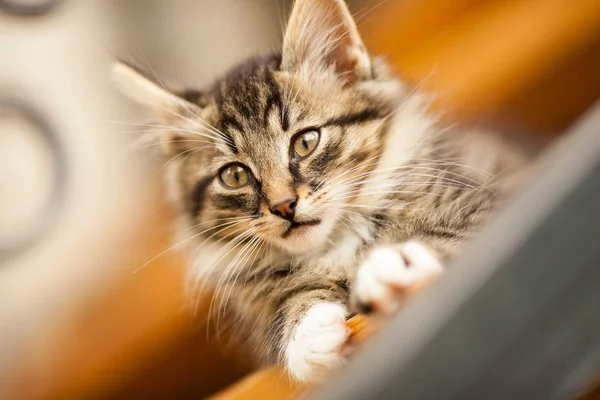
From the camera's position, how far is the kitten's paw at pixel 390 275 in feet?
1.43

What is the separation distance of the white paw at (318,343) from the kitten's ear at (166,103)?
28cm

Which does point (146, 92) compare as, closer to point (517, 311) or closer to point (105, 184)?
point (105, 184)

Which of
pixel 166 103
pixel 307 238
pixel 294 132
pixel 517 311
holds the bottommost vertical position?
pixel 517 311

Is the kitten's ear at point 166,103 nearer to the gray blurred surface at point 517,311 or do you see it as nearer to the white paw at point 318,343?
the white paw at point 318,343

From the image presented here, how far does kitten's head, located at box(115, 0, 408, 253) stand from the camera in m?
0.60

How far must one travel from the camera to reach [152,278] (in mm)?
805

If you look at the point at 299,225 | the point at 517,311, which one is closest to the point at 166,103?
the point at 299,225

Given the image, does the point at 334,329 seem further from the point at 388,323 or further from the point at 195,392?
the point at 195,392

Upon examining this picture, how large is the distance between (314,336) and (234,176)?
233 mm

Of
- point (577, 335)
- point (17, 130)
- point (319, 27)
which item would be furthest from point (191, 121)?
point (577, 335)

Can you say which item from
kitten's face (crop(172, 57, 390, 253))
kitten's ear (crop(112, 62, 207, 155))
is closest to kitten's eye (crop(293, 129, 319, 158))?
kitten's face (crop(172, 57, 390, 253))

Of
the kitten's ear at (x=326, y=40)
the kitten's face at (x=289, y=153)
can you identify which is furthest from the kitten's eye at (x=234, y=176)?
the kitten's ear at (x=326, y=40)

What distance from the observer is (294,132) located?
0.62 metres

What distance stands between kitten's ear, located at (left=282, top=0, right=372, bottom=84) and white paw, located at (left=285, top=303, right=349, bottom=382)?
284 millimetres
